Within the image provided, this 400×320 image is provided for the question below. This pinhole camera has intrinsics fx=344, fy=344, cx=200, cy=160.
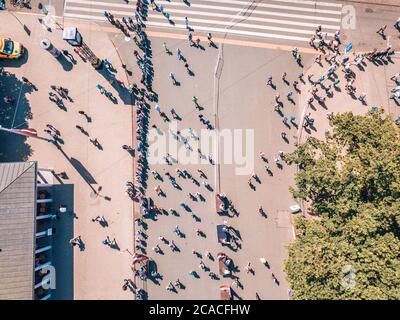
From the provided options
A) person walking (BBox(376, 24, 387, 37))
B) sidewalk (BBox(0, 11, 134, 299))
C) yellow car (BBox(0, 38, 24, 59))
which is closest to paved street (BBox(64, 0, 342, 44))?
sidewalk (BBox(0, 11, 134, 299))

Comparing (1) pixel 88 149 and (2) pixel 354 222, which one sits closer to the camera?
(2) pixel 354 222

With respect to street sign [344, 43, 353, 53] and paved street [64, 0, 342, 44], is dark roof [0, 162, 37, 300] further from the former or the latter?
street sign [344, 43, 353, 53]

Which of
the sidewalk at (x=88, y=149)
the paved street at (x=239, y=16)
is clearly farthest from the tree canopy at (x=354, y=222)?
the sidewalk at (x=88, y=149)

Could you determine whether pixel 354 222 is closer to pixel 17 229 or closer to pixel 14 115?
pixel 17 229

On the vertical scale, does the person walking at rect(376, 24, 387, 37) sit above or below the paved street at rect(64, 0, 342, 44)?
below

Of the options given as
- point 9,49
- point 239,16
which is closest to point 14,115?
point 9,49

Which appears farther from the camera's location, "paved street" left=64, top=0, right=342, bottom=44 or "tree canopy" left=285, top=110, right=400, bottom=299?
"paved street" left=64, top=0, right=342, bottom=44
